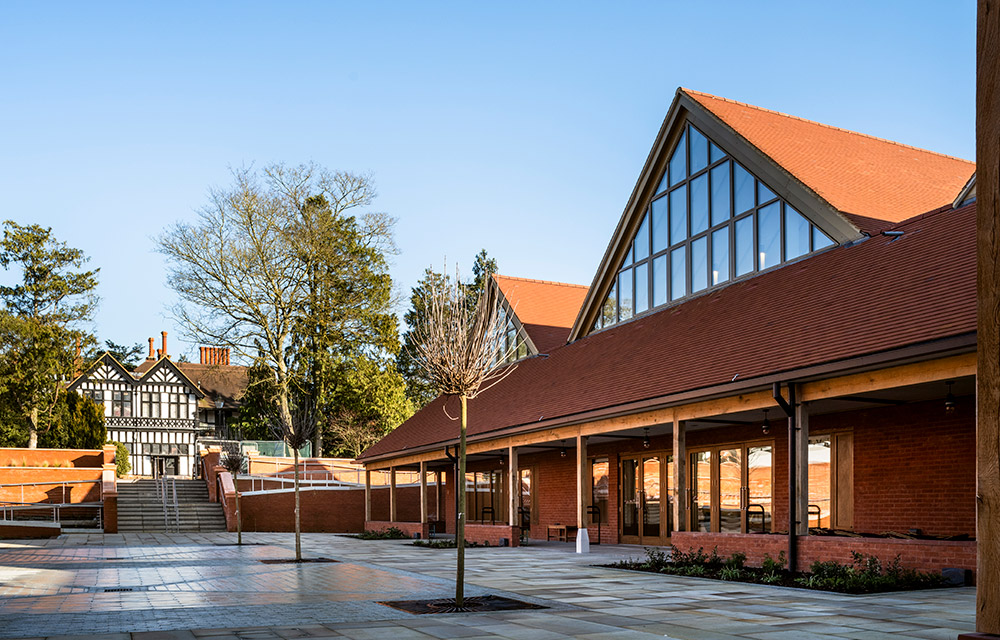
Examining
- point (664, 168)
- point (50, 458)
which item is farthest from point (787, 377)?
point (50, 458)

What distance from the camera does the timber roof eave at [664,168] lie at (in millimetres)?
17312

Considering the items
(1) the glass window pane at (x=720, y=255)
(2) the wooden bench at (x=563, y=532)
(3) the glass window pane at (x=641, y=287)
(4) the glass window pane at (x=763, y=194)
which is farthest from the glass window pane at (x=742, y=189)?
(2) the wooden bench at (x=563, y=532)

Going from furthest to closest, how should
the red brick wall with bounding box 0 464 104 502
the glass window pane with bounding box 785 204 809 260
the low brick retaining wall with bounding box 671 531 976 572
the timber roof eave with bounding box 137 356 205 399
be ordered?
the timber roof eave with bounding box 137 356 205 399
the red brick wall with bounding box 0 464 104 502
the glass window pane with bounding box 785 204 809 260
the low brick retaining wall with bounding box 671 531 976 572

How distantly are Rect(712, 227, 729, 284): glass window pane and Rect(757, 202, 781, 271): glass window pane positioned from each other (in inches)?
40.6

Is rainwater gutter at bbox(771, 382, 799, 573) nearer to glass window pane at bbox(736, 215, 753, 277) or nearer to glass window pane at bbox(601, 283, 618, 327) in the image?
glass window pane at bbox(736, 215, 753, 277)

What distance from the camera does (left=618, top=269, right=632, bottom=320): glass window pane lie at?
23469 millimetres

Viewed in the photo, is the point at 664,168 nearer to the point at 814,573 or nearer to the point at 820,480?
the point at 820,480

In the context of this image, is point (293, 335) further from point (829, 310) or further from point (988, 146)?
point (988, 146)

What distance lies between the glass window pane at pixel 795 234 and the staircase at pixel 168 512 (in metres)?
21.9

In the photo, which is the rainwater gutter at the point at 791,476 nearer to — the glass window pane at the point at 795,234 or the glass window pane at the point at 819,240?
the glass window pane at the point at 819,240

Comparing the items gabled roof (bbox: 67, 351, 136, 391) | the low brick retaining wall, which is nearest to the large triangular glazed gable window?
the low brick retaining wall

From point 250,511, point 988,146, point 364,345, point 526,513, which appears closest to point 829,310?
point 988,146

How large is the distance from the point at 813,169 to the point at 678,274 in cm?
417

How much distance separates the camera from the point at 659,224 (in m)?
22.4
